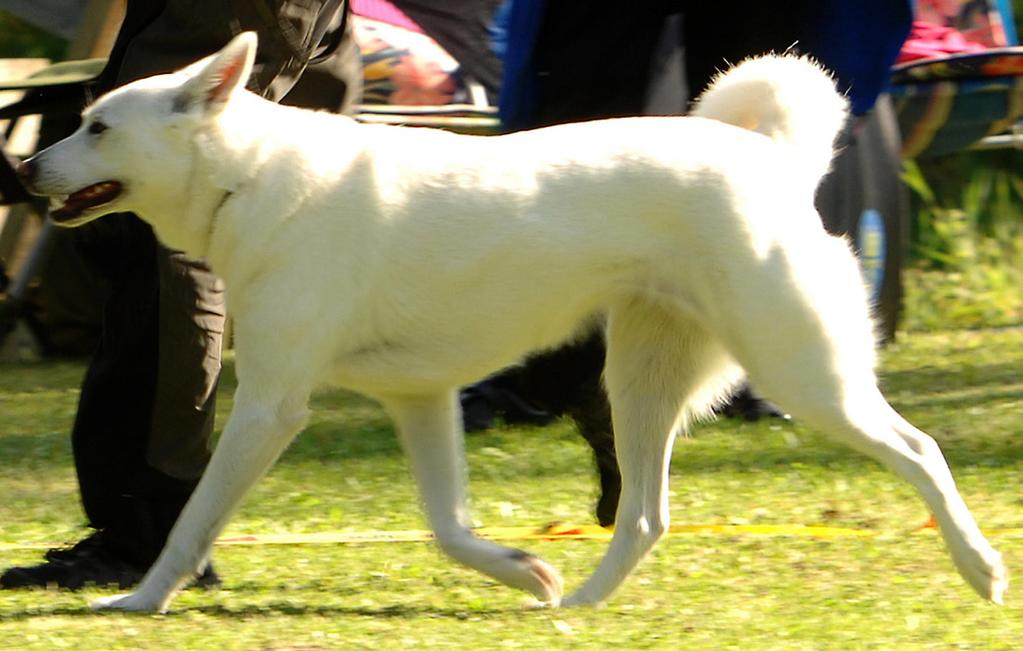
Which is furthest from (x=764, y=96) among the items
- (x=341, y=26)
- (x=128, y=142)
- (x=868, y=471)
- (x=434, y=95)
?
(x=434, y=95)

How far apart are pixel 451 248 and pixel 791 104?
0.78 metres

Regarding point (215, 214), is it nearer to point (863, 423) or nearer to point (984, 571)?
point (863, 423)

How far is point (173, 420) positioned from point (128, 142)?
2.28 ft

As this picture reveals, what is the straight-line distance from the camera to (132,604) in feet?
11.8

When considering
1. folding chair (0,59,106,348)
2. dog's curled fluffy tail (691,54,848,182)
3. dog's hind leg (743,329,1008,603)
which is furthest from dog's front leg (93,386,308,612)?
folding chair (0,59,106,348)

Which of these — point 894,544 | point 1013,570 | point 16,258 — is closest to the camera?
point 1013,570

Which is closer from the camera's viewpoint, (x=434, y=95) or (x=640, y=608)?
(x=640, y=608)

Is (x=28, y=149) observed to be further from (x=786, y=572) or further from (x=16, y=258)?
(x=786, y=572)

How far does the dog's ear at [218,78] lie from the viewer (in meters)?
3.46

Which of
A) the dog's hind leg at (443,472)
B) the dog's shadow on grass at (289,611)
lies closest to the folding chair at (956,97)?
the dog's hind leg at (443,472)

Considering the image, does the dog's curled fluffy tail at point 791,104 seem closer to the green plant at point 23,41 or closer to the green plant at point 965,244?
the green plant at point 965,244

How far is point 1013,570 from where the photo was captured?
3.92 meters

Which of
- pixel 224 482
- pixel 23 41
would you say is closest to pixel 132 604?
pixel 224 482

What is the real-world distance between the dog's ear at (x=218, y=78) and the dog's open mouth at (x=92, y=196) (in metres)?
0.21
